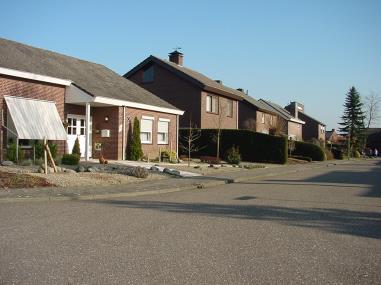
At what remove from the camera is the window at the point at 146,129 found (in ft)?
87.9

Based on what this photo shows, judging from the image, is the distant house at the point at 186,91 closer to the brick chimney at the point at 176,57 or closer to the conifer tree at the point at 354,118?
the brick chimney at the point at 176,57

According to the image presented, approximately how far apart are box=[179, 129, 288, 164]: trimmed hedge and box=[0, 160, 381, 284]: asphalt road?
2087cm

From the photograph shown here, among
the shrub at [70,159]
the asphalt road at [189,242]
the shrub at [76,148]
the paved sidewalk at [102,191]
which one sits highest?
the shrub at [76,148]

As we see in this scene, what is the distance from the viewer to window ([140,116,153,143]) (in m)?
26.8

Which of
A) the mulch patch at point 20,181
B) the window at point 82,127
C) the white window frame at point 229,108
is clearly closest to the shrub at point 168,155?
the window at point 82,127

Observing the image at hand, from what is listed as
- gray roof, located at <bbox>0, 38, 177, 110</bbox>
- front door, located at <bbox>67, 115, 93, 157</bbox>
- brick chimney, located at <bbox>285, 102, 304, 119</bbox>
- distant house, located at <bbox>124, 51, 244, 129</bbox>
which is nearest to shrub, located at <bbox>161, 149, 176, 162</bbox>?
gray roof, located at <bbox>0, 38, 177, 110</bbox>

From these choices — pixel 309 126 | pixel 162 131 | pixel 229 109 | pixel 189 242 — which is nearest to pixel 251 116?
pixel 229 109

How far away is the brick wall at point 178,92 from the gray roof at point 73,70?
292 inches

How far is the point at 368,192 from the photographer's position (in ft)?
50.8

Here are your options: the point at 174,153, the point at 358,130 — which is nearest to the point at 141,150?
the point at 174,153

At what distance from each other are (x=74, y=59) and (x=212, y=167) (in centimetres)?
1124

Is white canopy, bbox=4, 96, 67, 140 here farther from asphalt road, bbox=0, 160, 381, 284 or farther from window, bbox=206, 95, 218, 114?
window, bbox=206, 95, 218, 114

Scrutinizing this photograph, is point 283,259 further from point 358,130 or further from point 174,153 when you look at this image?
point 358,130

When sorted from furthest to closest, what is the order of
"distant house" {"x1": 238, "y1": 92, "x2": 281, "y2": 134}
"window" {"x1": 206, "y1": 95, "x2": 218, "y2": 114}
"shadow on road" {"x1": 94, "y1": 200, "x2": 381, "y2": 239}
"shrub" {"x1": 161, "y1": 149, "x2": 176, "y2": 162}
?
"distant house" {"x1": 238, "y1": 92, "x2": 281, "y2": 134}
"window" {"x1": 206, "y1": 95, "x2": 218, "y2": 114}
"shrub" {"x1": 161, "y1": 149, "x2": 176, "y2": 162}
"shadow on road" {"x1": 94, "y1": 200, "x2": 381, "y2": 239}
